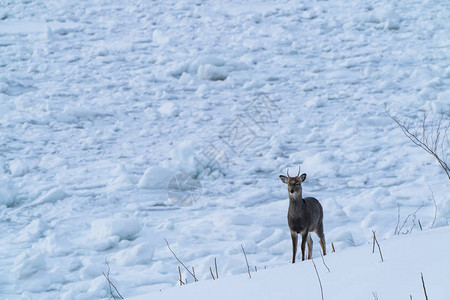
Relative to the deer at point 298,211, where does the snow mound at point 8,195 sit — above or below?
below

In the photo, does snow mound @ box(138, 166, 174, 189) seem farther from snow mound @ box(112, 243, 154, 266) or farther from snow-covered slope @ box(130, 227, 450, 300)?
snow-covered slope @ box(130, 227, 450, 300)

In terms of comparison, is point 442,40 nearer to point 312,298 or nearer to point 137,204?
point 137,204

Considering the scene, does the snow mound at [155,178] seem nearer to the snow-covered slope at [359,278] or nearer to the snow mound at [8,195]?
the snow mound at [8,195]

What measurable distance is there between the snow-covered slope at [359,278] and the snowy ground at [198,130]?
3.82ft

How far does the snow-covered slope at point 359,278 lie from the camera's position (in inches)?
68.2

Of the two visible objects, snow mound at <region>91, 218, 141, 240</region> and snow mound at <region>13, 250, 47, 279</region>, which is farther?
snow mound at <region>91, 218, 141, 240</region>

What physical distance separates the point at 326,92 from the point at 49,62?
4496mm

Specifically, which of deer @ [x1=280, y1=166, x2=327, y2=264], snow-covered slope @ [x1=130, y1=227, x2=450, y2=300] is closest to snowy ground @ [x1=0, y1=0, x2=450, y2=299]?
deer @ [x1=280, y1=166, x2=327, y2=264]

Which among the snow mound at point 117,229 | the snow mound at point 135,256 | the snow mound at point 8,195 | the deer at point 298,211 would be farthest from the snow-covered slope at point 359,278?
the snow mound at point 8,195

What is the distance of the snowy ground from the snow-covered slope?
→ 116 cm

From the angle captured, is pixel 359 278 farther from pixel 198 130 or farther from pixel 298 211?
pixel 198 130

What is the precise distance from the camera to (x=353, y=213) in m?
4.22

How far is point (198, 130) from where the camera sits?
20.1 ft

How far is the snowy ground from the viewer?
12.6 feet
